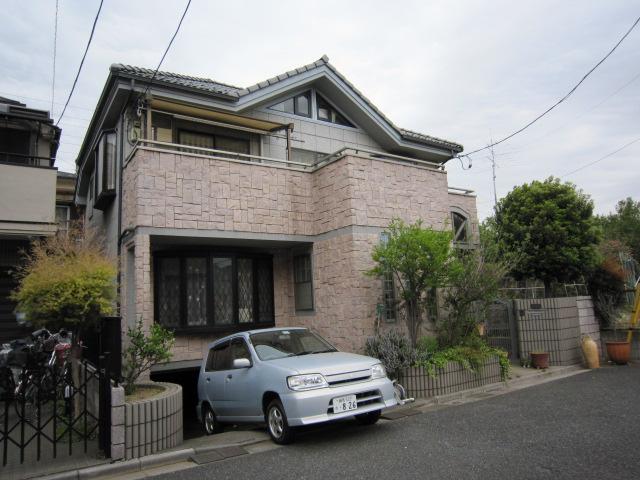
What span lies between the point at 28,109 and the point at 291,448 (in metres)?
11.9

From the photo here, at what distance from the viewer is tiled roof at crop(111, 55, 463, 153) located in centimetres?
1041

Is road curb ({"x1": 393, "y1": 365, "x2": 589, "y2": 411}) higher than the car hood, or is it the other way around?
the car hood

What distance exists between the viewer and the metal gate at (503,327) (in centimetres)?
1154

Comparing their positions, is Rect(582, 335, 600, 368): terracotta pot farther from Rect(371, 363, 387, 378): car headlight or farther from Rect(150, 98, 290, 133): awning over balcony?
Rect(150, 98, 290, 133): awning over balcony

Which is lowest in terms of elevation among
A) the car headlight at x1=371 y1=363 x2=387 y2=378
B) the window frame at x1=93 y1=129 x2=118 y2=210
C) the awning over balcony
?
the car headlight at x1=371 y1=363 x2=387 y2=378

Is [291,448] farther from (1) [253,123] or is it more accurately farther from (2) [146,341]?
(1) [253,123]

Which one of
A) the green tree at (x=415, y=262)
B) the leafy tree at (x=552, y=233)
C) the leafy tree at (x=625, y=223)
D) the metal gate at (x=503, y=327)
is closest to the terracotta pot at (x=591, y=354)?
the metal gate at (x=503, y=327)

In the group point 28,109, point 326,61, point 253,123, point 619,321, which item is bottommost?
point 619,321

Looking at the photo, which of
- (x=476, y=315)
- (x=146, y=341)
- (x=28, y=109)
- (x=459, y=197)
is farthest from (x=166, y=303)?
(x=459, y=197)

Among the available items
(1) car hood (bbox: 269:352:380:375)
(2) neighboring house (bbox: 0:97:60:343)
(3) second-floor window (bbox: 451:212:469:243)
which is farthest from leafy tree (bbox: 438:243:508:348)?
(2) neighboring house (bbox: 0:97:60:343)

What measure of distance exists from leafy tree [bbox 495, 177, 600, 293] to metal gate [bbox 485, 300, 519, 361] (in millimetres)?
1609

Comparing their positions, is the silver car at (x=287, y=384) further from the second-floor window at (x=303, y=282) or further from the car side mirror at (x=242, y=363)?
the second-floor window at (x=303, y=282)

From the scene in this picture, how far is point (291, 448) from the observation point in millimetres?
5848

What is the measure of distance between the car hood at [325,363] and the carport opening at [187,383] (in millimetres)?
4183
